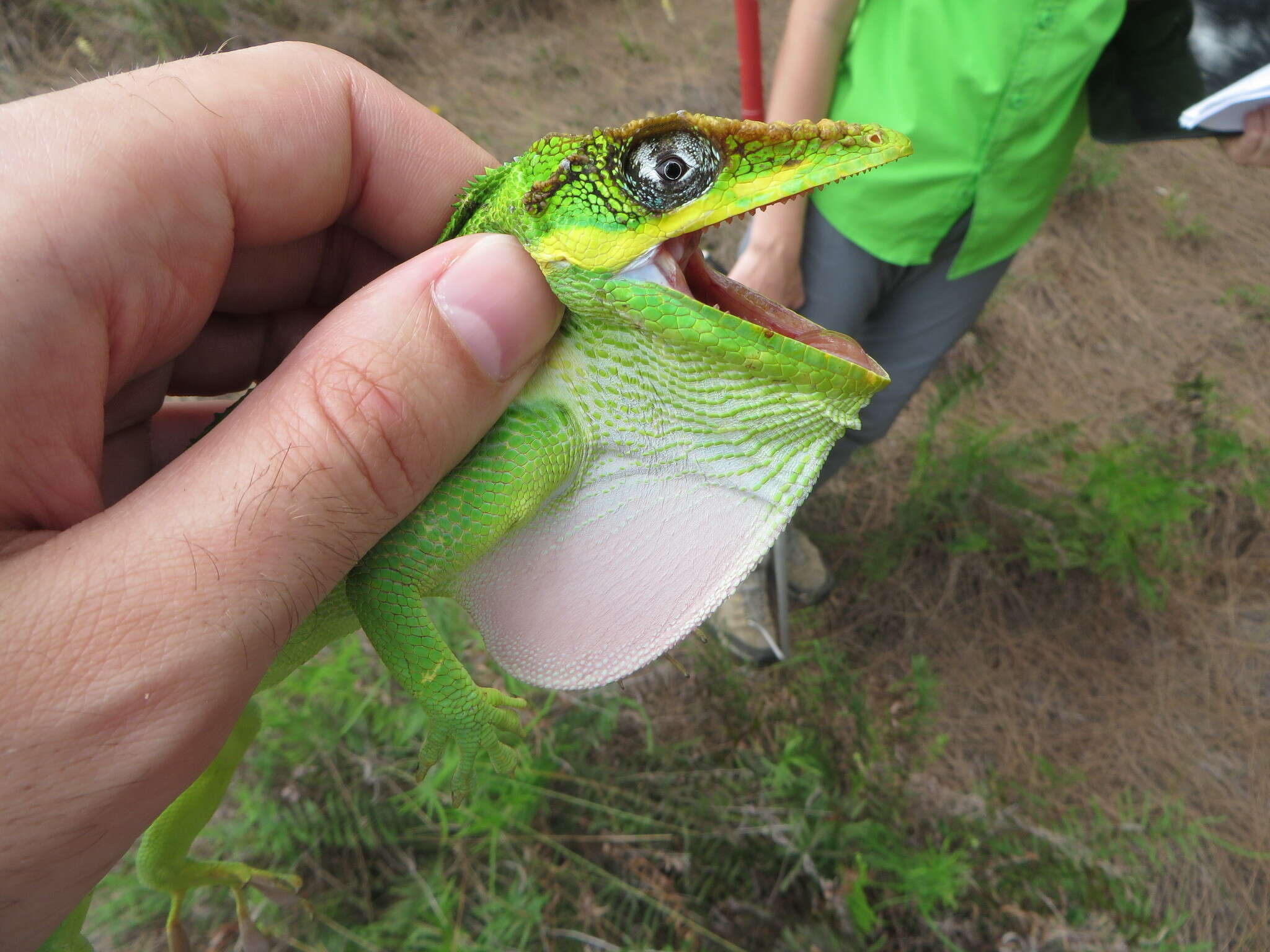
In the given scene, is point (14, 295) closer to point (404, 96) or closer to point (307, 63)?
point (307, 63)

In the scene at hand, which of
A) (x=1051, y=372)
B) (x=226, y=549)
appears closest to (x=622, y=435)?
(x=226, y=549)

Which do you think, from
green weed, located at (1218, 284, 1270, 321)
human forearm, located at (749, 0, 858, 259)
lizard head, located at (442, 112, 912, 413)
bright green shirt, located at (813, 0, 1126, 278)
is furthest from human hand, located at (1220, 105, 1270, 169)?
green weed, located at (1218, 284, 1270, 321)

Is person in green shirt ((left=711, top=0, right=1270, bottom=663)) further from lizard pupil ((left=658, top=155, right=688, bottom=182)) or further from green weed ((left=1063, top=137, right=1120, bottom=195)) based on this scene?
green weed ((left=1063, top=137, right=1120, bottom=195))

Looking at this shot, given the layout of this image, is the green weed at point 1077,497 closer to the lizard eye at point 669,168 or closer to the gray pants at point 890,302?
the gray pants at point 890,302

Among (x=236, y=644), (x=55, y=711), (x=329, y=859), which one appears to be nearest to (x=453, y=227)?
(x=236, y=644)

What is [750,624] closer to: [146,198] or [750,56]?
[750,56]

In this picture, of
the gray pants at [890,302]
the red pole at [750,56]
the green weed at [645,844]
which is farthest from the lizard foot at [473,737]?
the red pole at [750,56]
